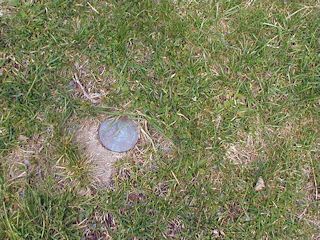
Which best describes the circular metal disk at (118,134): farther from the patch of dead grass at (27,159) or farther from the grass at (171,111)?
the patch of dead grass at (27,159)

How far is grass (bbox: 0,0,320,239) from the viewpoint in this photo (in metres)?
2.55

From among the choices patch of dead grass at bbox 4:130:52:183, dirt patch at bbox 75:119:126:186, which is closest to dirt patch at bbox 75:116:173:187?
dirt patch at bbox 75:119:126:186

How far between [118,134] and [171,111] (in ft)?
0.98

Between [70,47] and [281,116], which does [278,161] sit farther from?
[70,47]

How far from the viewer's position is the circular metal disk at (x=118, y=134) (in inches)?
104

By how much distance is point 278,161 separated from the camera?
2.66 metres

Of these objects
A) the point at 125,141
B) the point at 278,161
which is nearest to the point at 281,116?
the point at 278,161

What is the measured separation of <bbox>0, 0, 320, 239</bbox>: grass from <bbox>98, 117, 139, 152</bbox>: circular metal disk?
6 centimetres

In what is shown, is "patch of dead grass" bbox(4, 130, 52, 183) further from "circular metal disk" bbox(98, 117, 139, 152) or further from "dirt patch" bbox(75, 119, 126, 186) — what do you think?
"circular metal disk" bbox(98, 117, 139, 152)

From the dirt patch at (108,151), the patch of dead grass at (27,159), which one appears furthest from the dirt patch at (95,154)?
the patch of dead grass at (27,159)

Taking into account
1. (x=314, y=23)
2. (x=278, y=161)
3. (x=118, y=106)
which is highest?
(x=314, y=23)

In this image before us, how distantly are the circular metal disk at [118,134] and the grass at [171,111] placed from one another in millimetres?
65

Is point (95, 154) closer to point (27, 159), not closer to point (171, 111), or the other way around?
point (27, 159)

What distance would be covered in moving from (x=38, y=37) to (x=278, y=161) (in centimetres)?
141
